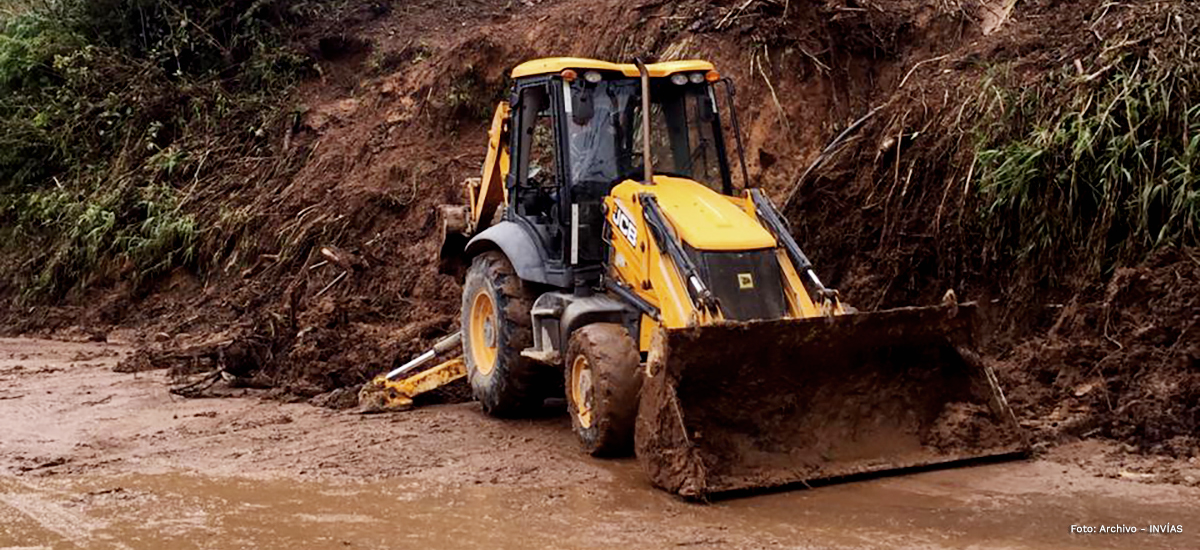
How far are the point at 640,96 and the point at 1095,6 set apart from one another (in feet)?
16.2

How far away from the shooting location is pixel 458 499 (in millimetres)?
6746

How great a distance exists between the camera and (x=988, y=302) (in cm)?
946

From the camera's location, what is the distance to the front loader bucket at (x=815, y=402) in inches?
256

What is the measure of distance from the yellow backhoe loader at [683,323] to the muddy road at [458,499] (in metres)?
0.23

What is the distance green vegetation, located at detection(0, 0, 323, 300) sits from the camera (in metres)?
16.5

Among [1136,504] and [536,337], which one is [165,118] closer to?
[536,337]

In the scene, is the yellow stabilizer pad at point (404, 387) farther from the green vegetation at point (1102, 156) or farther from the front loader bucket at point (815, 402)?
the green vegetation at point (1102, 156)

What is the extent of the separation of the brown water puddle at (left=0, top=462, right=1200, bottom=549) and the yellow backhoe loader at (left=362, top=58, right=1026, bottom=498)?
0.23 metres

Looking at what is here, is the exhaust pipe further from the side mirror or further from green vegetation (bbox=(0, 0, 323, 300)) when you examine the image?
green vegetation (bbox=(0, 0, 323, 300))

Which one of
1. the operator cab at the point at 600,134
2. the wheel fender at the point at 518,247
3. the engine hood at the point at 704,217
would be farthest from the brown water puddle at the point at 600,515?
the operator cab at the point at 600,134

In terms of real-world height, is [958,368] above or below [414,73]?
below

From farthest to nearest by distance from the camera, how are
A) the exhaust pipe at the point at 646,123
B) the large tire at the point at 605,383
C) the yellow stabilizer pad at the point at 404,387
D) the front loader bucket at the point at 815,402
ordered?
the yellow stabilizer pad at the point at 404,387, the exhaust pipe at the point at 646,123, the large tire at the point at 605,383, the front loader bucket at the point at 815,402

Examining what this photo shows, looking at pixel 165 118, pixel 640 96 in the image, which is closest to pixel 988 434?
pixel 640 96

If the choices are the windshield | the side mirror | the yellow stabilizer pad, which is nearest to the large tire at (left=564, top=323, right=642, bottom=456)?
the windshield
